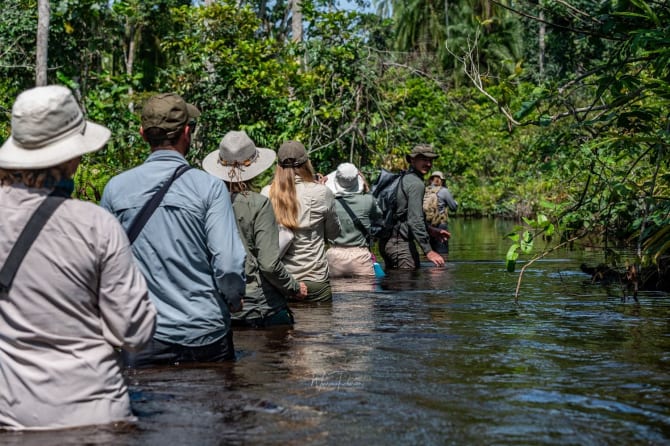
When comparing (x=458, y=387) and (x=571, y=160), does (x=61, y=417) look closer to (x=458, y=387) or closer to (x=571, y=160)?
(x=458, y=387)

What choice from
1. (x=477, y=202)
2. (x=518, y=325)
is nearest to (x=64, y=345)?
(x=518, y=325)

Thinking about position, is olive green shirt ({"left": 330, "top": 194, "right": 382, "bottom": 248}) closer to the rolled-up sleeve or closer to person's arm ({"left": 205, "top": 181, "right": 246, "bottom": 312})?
the rolled-up sleeve

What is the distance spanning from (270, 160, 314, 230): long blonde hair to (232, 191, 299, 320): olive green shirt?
121 cm

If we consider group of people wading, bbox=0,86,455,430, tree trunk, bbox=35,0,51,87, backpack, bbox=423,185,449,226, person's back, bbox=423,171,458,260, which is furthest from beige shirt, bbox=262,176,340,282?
tree trunk, bbox=35,0,51,87

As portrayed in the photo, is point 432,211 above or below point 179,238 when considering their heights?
below

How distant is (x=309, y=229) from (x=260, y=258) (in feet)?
6.68

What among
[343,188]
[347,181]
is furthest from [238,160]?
[343,188]

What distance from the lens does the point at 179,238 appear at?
5.75 metres

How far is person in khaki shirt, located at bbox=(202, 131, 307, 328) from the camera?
7.67m

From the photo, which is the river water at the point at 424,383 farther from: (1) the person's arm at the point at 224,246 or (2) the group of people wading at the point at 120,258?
(1) the person's arm at the point at 224,246

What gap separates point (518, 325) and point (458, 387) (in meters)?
3.05

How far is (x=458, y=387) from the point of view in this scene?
20.7ft

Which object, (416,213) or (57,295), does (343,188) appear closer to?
(416,213)

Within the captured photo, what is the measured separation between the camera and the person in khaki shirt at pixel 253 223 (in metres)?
7.67
